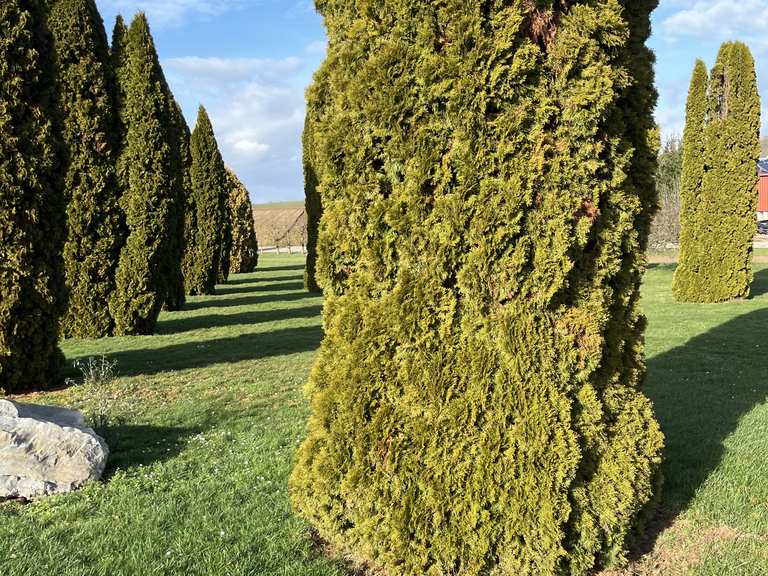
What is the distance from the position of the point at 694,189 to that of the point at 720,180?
0.61m

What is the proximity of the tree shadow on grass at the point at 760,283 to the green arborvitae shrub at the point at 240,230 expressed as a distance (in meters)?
24.2

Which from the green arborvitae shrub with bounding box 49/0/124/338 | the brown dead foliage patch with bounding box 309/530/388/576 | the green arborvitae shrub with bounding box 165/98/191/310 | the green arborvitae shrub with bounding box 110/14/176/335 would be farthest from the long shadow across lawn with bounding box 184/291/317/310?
the brown dead foliage patch with bounding box 309/530/388/576

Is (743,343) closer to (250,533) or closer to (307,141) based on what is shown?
(250,533)

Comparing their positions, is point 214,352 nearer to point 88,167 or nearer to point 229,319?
point 229,319

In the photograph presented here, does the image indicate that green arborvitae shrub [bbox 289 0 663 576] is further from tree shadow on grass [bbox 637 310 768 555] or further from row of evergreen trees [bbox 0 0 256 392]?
row of evergreen trees [bbox 0 0 256 392]

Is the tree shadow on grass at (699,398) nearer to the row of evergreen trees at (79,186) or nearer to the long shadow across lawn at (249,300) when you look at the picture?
the row of evergreen trees at (79,186)

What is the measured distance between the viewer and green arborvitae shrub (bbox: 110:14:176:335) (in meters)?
11.5

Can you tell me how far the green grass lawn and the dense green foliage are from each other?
5.38 meters

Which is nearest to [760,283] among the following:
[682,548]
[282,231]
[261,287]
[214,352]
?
[214,352]

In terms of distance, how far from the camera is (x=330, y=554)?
3.13 m

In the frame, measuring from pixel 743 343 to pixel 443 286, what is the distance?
8.36 m

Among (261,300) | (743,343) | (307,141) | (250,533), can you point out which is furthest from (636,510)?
(307,141)

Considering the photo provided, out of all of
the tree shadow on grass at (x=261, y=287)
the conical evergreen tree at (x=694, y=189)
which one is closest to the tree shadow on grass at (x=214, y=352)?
the tree shadow on grass at (x=261, y=287)

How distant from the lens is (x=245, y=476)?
13.5 feet
